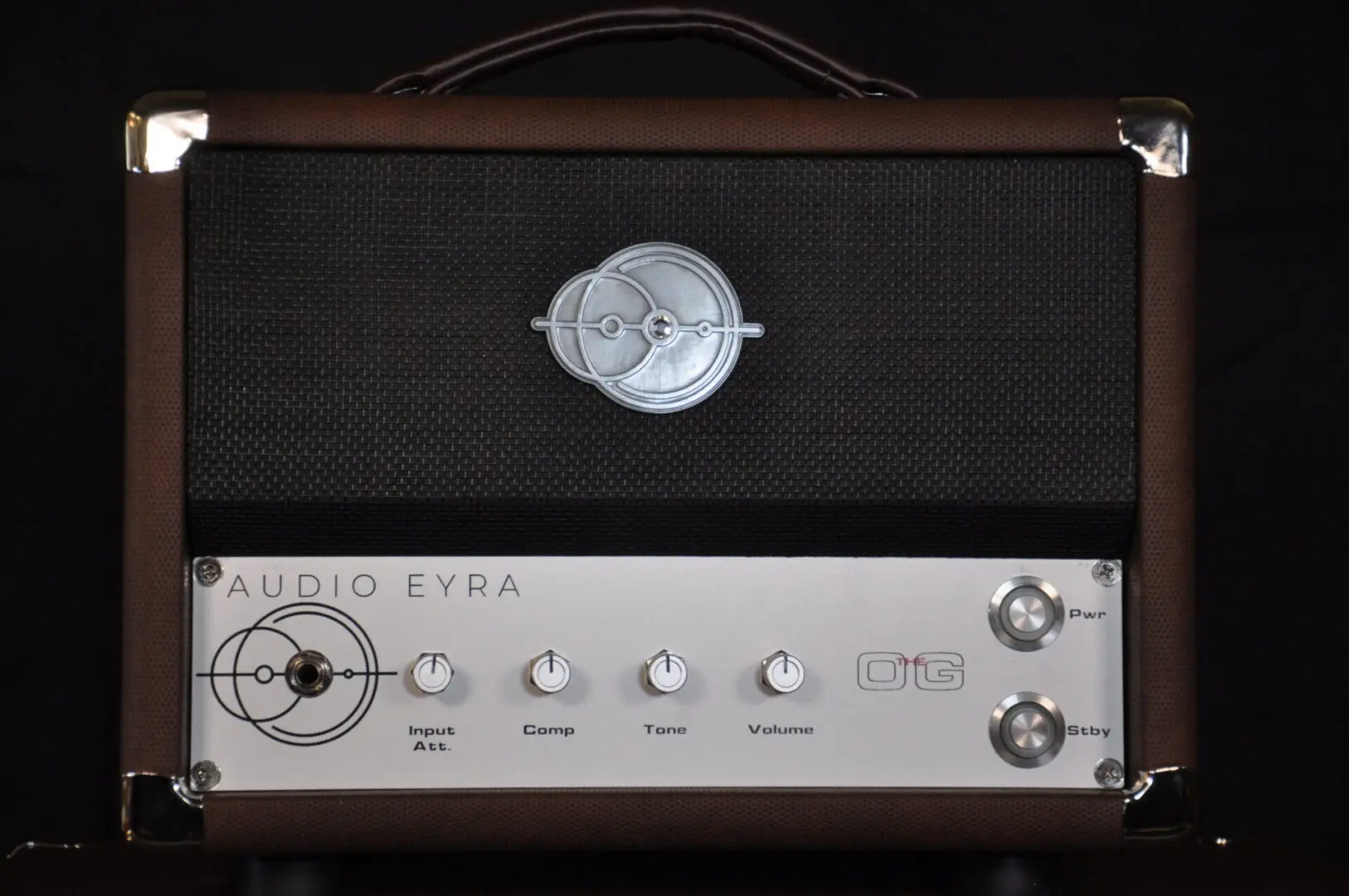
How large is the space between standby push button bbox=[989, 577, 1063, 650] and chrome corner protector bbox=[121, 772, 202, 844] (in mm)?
451

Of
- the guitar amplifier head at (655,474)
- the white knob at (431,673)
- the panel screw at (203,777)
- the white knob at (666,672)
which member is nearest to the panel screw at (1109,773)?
the guitar amplifier head at (655,474)

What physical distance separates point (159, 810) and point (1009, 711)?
1.53 feet

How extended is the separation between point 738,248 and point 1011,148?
0.53ft

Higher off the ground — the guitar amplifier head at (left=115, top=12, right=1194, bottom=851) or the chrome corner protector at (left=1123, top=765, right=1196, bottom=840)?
the guitar amplifier head at (left=115, top=12, right=1194, bottom=851)

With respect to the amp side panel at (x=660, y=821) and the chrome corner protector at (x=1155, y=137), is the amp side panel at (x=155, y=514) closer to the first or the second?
the amp side panel at (x=660, y=821)

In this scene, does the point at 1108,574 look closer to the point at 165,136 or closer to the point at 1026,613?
the point at 1026,613

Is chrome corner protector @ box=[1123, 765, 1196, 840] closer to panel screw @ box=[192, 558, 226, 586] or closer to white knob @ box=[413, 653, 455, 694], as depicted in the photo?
white knob @ box=[413, 653, 455, 694]

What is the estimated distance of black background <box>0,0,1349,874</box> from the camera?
54.6 inches

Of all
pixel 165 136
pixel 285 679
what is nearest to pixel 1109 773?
pixel 285 679

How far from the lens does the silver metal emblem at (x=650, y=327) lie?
88 centimetres

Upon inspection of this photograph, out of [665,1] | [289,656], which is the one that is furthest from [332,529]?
[665,1]

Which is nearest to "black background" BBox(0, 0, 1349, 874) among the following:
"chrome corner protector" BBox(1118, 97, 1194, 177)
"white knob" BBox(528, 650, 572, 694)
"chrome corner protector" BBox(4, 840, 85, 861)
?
"chrome corner protector" BBox(4, 840, 85, 861)

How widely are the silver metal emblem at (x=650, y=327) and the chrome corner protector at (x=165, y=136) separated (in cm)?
22

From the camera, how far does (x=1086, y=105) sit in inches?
36.3
